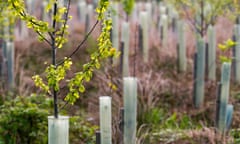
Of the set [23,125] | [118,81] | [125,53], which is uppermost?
[125,53]

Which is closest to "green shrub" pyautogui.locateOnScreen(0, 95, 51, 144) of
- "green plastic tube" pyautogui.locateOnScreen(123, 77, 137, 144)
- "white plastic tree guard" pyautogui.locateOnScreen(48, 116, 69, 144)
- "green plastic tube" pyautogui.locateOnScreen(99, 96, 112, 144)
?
"green plastic tube" pyautogui.locateOnScreen(123, 77, 137, 144)

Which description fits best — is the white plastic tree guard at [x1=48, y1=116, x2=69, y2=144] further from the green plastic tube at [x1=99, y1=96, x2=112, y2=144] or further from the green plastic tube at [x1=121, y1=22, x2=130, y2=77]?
the green plastic tube at [x1=121, y1=22, x2=130, y2=77]

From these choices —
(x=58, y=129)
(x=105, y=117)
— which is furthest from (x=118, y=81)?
(x=58, y=129)

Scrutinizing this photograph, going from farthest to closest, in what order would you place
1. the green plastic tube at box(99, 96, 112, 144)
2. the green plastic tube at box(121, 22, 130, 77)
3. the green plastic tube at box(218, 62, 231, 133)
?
the green plastic tube at box(121, 22, 130, 77) → the green plastic tube at box(218, 62, 231, 133) → the green plastic tube at box(99, 96, 112, 144)

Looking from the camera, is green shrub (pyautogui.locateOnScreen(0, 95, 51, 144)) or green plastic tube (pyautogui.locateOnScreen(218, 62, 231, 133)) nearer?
green shrub (pyautogui.locateOnScreen(0, 95, 51, 144))

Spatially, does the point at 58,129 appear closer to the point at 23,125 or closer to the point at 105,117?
the point at 105,117

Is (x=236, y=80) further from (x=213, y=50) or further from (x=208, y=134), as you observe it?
(x=208, y=134)

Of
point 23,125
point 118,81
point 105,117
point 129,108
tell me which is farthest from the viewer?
point 118,81

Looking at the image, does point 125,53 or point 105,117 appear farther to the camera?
point 125,53

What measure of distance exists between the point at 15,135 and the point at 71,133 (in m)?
0.47

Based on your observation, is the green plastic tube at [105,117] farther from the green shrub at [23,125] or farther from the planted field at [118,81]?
the green shrub at [23,125]

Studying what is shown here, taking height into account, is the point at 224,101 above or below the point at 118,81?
below

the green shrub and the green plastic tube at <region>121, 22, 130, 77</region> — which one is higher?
the green plastic tube at <region>121, 22, 130, 77</region>

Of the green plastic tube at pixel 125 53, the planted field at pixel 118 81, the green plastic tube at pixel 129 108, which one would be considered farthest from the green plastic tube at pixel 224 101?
the green plastic tube at pixel 125 53
